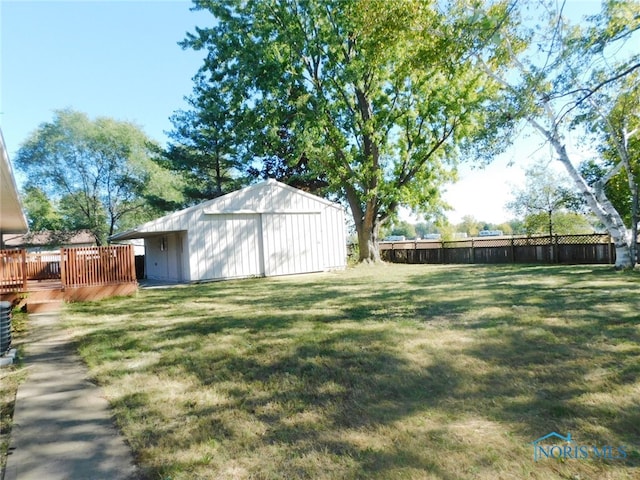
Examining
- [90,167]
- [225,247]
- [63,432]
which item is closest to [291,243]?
[225,247]

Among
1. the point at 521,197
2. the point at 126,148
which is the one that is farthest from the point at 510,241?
the point at 126,148

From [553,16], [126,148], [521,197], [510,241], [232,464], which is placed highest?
[126,148]

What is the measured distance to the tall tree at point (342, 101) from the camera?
18016mm

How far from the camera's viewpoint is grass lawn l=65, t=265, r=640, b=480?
7.96 feet

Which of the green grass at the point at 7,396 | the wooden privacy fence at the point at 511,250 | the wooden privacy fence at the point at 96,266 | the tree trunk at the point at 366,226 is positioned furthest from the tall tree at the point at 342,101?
the green grass at the point at 7,396

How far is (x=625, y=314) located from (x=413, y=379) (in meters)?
4.04

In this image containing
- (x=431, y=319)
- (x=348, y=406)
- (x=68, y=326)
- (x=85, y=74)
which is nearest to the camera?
(x=348, y=406)

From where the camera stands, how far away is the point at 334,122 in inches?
782

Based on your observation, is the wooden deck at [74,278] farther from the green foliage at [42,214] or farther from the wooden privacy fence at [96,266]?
the green foliage at [42,214]

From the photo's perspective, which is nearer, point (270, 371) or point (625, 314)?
point (270, 371)

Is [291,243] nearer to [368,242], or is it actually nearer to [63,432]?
[368,242]

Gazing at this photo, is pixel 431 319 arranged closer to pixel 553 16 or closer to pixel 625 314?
pixel 625 314

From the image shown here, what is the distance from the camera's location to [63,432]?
2.99 meters

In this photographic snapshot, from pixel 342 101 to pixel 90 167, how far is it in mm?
24363
